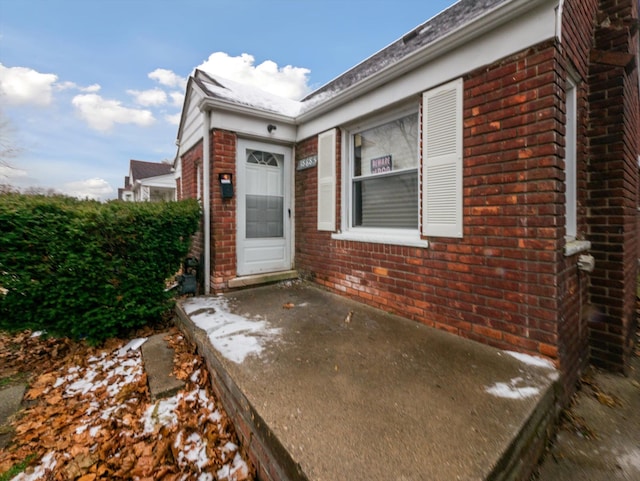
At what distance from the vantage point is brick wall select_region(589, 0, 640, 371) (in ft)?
8.77

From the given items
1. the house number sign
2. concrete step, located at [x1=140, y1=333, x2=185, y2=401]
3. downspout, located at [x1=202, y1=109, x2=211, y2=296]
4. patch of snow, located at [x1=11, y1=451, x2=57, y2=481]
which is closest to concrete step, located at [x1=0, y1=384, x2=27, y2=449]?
patch of snow, located at [x1=11, y1=451, x2=57, y2=481]

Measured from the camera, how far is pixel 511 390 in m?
1.84

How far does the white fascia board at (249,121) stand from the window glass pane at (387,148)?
53.4 inches

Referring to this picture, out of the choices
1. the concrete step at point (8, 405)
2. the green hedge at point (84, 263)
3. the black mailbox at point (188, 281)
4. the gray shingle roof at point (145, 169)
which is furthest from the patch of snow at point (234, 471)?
the gray shingle roof at point (145, 169)

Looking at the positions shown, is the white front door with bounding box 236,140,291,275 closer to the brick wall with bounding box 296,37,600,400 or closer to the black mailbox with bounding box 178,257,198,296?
the black mailbox with bounding box 178,257,198,296

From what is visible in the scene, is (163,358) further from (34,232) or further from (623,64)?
(623,64)

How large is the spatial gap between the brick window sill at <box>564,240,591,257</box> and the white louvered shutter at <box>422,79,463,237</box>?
0.82m

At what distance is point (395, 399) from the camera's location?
68.4 inches

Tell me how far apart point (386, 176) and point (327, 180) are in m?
0.97

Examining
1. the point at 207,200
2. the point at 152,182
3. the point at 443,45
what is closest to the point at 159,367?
the point at 207,200

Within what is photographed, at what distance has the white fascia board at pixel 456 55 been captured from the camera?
7.20 ft

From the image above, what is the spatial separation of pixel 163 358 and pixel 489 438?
297cm

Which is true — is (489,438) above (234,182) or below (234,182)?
below

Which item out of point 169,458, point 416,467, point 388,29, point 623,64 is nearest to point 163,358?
point 169,458
